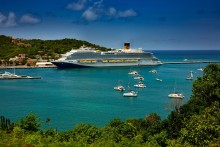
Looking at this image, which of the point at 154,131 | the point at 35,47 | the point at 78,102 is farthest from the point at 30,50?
the point at 154,131

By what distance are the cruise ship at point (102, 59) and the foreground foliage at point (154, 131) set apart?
54.0m

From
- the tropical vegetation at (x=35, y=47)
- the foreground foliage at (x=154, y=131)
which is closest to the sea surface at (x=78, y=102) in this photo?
the foreground foliage at (x=154, y=131)

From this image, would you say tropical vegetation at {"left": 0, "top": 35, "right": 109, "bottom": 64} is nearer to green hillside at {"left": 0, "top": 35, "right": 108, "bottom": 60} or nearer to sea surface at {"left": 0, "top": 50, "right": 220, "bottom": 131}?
green hillside at {"left": 0, "top": 35, "right": 108, "bottom": 60}

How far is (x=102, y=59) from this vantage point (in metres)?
76.1

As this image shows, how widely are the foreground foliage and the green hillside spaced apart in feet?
230

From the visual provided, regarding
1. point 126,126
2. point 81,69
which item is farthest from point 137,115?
point 81,69

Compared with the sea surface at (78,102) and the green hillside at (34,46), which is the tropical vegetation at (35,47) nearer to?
the green hillside at (34,46)

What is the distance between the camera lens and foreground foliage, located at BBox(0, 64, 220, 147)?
44.1 ft

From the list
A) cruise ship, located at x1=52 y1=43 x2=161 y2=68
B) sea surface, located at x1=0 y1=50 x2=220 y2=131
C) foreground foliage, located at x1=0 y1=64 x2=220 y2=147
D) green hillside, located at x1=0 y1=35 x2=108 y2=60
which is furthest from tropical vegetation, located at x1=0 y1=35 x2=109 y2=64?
foreground foliage, located at x1=0 y1=64 x2=220 y2=147

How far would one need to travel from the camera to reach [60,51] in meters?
96.9

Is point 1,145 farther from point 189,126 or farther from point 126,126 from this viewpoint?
point 189,126

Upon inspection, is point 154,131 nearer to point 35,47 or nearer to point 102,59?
point 102,59

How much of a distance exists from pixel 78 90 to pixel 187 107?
1003 inches

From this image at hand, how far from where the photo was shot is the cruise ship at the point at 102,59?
72938 millimetres
